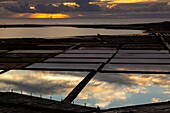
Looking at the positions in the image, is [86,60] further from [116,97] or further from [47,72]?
[116,97]

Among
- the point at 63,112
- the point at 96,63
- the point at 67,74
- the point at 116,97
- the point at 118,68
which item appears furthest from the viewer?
the point at 96,63

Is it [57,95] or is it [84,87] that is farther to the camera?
[84,87]

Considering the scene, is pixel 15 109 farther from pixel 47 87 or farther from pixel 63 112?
pixel 47 87

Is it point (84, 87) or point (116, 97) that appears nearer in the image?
point (116, 97)

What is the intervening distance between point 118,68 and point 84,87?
815 centimetres

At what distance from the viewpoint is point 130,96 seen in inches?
756

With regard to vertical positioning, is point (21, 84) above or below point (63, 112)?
below

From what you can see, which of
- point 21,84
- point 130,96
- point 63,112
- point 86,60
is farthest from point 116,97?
point 86,60

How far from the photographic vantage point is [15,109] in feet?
55.5

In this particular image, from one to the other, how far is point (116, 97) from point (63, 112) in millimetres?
4496

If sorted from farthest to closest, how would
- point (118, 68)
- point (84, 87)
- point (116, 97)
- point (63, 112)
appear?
1. point (118, 68)
2. point (84, 87)
3. point (116, 97)
4. point (63, 112)

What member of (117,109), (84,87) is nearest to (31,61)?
(84,87)

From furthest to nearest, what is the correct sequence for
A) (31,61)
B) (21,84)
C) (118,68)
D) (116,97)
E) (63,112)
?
(31,61) < (118,68) < (21,84) < (116,97) < (63,112)

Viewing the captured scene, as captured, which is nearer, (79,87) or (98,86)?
(79,87)
